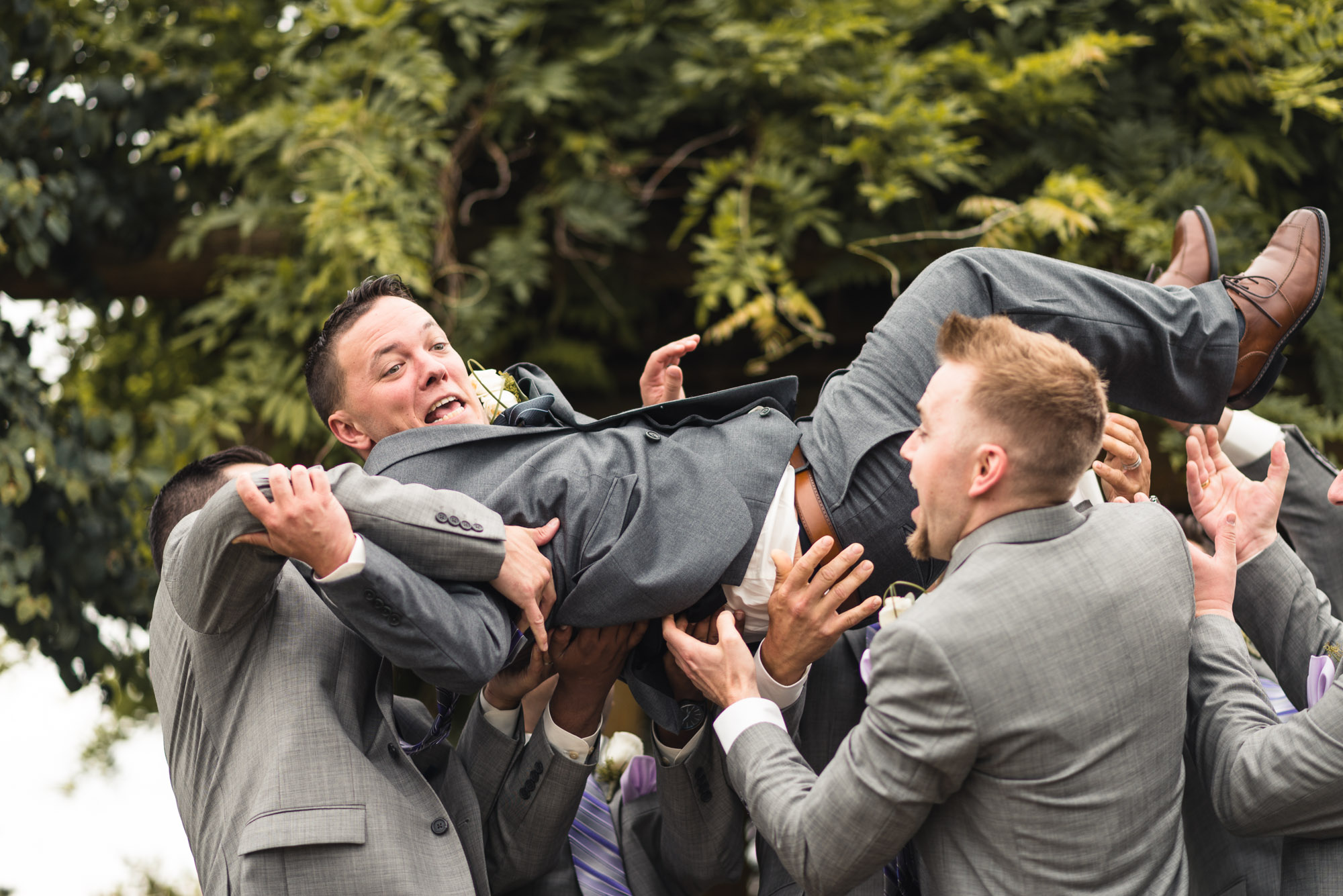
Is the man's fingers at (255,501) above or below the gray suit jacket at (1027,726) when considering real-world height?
above

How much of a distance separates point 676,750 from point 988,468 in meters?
0.99

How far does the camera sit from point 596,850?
2.62 m

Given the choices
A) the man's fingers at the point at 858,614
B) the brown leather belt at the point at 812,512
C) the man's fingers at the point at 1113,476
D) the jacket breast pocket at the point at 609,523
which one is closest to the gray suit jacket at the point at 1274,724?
the man's fingers at the point at 1113,476

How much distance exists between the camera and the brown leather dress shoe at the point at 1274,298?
7.74ft

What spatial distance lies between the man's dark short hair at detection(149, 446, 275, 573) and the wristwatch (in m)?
1.13

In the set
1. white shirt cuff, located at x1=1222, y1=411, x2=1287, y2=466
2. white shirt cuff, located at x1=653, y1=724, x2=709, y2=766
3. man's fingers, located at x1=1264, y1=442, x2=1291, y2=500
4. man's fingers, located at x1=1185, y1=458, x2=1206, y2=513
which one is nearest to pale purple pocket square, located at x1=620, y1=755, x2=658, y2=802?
white shirt cuff, located at x1=653, y1=724, x2=709, y2=766

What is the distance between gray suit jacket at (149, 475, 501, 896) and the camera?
6.28 feet

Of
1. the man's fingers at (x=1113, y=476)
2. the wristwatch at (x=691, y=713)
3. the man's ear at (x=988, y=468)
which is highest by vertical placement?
the man's ear at (x=988, y=468)

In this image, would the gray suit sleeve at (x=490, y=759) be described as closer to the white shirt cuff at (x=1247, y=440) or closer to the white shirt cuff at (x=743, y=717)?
the white shirt cuff at (x=743, y=717)

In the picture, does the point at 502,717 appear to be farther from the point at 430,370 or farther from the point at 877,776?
the point at 877,776

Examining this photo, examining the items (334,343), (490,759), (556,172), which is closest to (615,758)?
(490,759)

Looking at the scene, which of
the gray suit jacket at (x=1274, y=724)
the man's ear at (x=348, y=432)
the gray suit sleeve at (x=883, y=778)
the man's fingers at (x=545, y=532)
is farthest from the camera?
the man's ear at (x=348, y=432)

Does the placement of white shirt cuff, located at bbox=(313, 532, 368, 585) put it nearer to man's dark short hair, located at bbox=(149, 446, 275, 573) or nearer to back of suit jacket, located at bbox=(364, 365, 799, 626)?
back of suit jacket, located at bbox=(364, 365, 799, 626)

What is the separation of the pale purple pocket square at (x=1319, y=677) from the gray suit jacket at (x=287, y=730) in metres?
1.49
